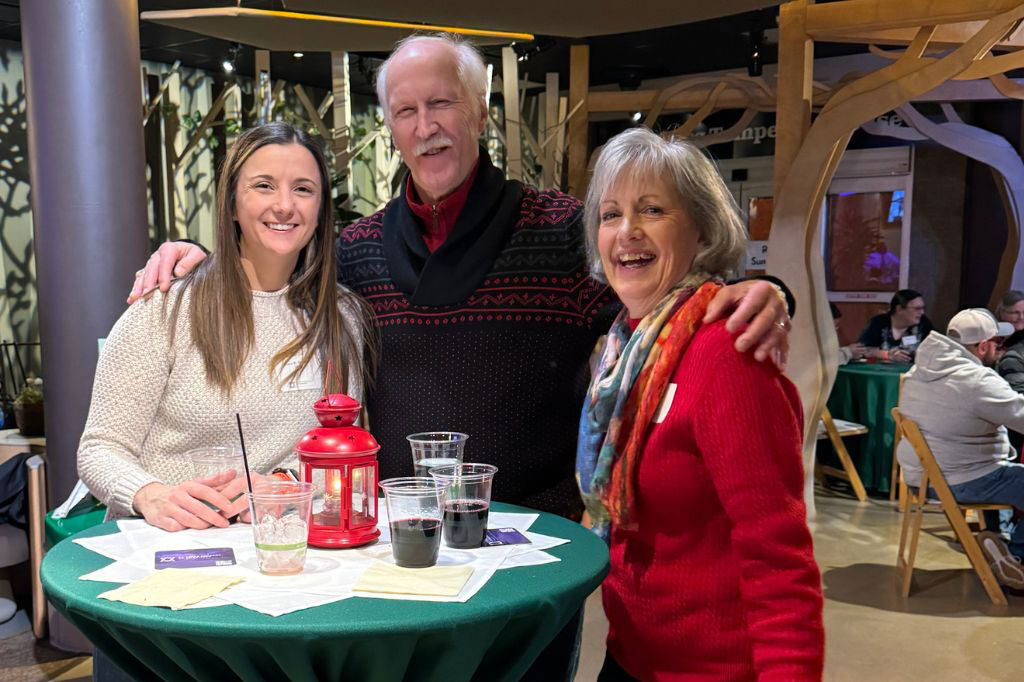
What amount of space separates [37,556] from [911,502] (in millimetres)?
4687

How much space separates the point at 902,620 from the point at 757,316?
394cm

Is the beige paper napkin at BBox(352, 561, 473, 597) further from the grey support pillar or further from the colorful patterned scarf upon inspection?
the grey support pillar

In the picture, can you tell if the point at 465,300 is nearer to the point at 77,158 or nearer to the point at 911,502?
the point at 77,158

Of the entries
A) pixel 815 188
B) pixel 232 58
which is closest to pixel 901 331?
pixel 815 188

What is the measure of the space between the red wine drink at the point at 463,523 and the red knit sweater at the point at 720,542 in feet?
0.82

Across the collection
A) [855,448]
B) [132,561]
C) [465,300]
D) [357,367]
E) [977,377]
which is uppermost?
[465,300]

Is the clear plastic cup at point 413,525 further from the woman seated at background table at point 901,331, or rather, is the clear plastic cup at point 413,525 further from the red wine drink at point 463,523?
the woman seated at background table at point 901,331

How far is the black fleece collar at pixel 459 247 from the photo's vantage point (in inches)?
90.7

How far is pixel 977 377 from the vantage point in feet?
17.3

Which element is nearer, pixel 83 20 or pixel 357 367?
pixel 357 367

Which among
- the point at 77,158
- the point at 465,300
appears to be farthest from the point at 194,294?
the point at 77,158

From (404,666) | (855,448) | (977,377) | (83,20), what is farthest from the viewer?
(855,448)

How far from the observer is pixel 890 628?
469 centimetres

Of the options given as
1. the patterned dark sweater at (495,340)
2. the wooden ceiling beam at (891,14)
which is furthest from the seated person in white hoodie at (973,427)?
the patterned dark sweater at (495,340)
